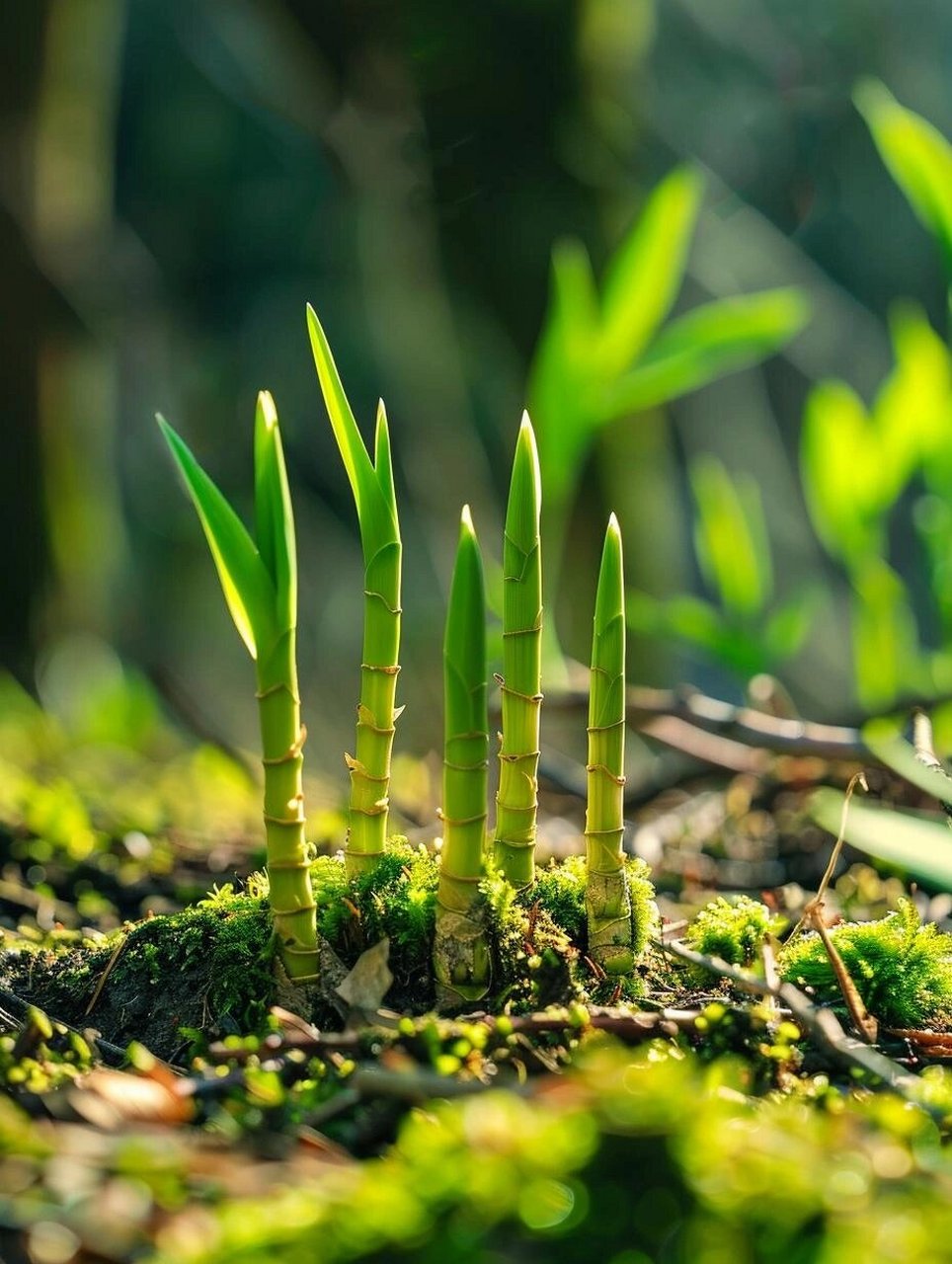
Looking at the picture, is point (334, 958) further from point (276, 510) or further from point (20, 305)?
point (20, 305)

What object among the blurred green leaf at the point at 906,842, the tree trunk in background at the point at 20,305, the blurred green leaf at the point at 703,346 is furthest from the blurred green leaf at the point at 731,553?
the tree trunk in background at the point at 20,305

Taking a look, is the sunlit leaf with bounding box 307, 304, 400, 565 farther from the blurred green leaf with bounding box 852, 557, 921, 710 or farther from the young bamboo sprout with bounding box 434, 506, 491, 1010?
the blurred green leaf with bounding box 852, 557, 921, 710

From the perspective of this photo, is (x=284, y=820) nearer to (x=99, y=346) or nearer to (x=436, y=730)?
(x=436, y=730)

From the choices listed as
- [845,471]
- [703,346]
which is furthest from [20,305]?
[845,471]

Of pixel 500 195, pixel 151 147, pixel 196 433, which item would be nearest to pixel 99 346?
pixel 196 433

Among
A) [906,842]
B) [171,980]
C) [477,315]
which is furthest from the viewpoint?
[477,315]

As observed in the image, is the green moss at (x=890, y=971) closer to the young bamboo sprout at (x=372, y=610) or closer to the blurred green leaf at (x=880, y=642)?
the young bamboo sprout at (x=372, y=610)

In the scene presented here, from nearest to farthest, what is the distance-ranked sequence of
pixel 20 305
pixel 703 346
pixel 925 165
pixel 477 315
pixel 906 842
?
pixel 906 842 → pixel 925 165 → pixel 703 346 → pixel 20 305 → pixel 477 315
